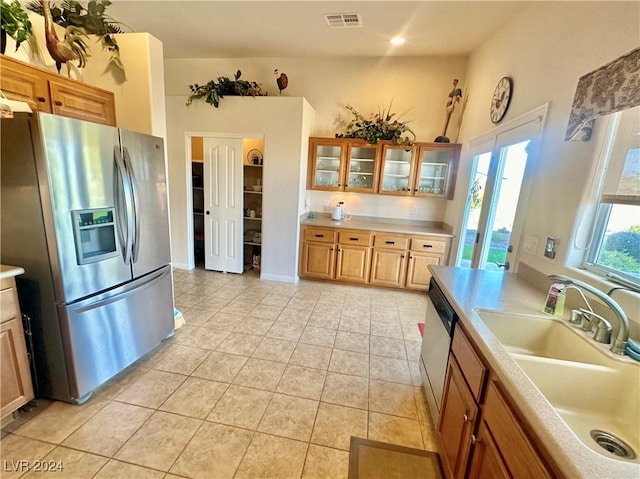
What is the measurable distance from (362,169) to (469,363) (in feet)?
10.9

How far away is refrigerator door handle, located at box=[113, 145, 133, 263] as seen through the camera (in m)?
1.90

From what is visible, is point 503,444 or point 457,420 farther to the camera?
point 457,420

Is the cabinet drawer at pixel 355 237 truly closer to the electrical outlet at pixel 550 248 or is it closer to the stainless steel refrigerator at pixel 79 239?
the electrical outlet at pixel 550 248

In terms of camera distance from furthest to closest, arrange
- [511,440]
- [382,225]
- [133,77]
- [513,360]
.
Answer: [382,225], [133,77], [513,360], [511,440]

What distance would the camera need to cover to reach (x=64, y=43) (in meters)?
2.06

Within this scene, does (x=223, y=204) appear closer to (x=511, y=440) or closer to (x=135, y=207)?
(x=135, y=207)

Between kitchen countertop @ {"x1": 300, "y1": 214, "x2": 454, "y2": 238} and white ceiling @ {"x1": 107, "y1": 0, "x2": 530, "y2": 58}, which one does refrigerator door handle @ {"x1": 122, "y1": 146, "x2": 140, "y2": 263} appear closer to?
white ceiling @ {"x1": 107, "y1": 0, "x2": 530, "y2": 58}

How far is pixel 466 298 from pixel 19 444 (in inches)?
100

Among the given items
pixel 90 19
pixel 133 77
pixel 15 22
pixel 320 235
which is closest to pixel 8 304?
pixel 15 22

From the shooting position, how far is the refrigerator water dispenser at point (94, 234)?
1693mm

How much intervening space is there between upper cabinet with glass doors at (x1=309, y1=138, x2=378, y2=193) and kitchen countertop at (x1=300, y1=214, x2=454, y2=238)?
0.48 meters

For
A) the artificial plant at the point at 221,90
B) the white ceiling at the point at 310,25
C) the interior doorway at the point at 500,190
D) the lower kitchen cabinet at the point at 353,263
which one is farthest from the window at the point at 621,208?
the artificial plant at the point at 221,90

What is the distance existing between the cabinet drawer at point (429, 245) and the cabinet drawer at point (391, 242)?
0.35 ft

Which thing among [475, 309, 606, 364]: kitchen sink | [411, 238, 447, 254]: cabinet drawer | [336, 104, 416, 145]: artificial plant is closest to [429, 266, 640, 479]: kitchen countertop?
[475, 309, 606, 364]: kitchen sink
